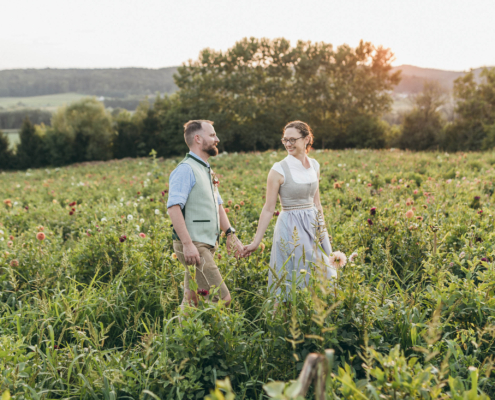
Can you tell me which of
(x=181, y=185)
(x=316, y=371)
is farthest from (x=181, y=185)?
(x=316, y=371)

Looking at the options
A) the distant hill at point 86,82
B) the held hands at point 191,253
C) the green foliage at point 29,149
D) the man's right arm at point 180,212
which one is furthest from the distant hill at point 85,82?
the held hands at point 191,253

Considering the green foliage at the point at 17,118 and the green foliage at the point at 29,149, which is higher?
the green foliage at the point at 17,118

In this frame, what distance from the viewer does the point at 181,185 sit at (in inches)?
119

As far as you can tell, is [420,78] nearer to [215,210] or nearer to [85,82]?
[215,210]

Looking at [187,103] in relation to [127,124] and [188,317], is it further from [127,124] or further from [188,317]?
[188,317]

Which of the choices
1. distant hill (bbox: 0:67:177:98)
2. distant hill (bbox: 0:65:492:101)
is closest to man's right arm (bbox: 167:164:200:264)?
distant hill (bbox: 0:65:492:101)

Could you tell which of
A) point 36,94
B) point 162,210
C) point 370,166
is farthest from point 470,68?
point 36,94

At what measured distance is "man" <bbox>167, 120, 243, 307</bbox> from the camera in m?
2.95

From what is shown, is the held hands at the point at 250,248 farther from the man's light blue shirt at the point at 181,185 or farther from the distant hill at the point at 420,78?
the distant hill at the point at 420,78

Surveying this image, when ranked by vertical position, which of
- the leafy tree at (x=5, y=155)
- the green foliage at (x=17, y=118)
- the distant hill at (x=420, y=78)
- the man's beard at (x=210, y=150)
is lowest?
the leafy tree at (x=5, y=155)

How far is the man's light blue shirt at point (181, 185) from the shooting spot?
9.71 ft

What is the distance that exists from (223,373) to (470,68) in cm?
4606

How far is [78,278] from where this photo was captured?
14.0 ft

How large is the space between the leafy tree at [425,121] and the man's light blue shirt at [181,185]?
1451 inches
